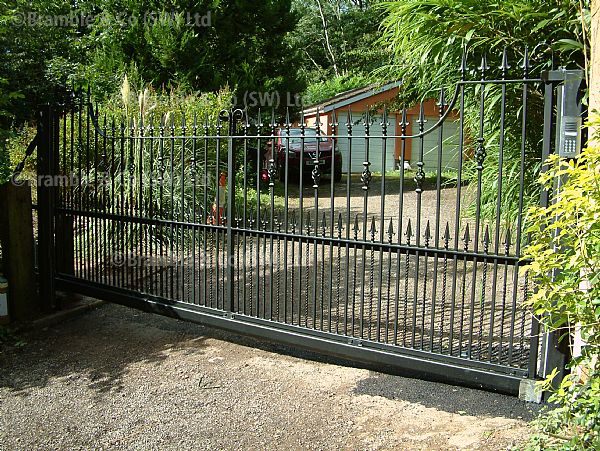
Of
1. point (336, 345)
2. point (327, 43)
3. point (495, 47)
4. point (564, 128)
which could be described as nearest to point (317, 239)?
point (336, 345)

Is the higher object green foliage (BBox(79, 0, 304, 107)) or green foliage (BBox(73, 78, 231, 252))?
green foliage (BBox(79, 0, 304, 107))

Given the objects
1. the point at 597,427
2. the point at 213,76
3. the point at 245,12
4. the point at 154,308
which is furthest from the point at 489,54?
the point at 245,12

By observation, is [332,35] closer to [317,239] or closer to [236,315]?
[236,315]

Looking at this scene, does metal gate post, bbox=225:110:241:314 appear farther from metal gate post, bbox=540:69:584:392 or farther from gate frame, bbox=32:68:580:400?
metal gate post, bbox=540:69:584:392

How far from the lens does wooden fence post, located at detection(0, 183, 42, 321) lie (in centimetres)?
569

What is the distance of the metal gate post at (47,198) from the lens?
5.86m

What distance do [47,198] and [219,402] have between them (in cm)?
301

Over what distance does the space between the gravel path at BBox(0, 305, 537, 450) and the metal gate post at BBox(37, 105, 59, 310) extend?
0.69 metres

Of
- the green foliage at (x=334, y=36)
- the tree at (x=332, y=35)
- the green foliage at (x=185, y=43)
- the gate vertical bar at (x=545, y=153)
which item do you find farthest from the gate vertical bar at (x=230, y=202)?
the tree at (x=332, y=35)

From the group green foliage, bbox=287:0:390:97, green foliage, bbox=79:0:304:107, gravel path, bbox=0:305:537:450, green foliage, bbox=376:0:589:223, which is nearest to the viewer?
gravel path, bbox=0:305:537:450

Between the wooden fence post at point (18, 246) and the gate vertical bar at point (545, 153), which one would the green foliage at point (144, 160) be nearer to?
the wooden fence post at point (18, 246)

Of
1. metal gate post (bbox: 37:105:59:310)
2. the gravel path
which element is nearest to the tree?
metal gate post (bbox: 37:105:59:310)

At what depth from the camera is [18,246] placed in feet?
18.9

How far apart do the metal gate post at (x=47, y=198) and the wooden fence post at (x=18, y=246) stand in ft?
0.51
